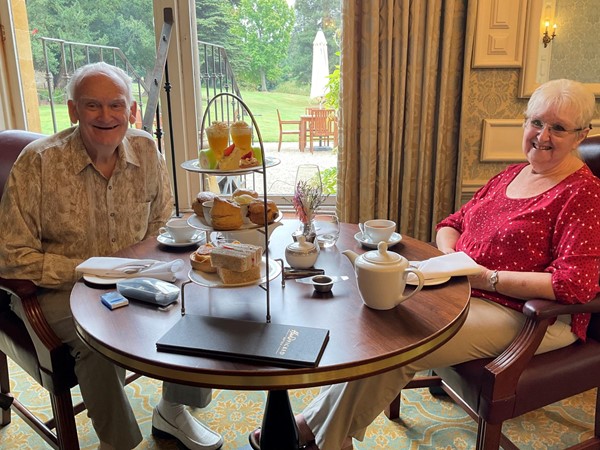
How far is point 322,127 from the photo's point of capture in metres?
3.35

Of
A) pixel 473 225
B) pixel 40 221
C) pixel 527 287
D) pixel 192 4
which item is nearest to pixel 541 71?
pixel 473 225

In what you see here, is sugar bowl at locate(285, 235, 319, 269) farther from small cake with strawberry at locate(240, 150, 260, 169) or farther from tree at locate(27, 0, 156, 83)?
tree at locate(27, 0, 156, 83)

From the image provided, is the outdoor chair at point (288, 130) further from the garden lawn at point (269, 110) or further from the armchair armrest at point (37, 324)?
the armchair armrest at point (37, 324)

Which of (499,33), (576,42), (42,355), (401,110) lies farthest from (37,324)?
(576,42)

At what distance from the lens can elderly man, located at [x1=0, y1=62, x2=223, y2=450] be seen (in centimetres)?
165

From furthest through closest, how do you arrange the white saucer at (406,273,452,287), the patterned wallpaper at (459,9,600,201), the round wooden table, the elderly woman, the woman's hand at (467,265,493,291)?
the patterned wallpaper at (459,9,600,201)
the woman's hand at (467,265,493,291)
the elderly woman
the white saucer at (406,273,452,287)
the round wooden table

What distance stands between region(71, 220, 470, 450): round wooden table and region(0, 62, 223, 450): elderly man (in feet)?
0.98

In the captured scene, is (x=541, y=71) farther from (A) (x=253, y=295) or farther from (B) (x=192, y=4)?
(A) (x=253, y=295)

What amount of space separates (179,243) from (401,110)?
152cm

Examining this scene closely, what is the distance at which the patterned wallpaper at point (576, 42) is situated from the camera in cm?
273

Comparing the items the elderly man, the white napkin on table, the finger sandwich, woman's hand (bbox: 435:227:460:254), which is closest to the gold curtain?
woman's hand (bbox: 435:227:460:254)

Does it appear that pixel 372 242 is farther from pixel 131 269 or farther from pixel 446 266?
pixel 131 269

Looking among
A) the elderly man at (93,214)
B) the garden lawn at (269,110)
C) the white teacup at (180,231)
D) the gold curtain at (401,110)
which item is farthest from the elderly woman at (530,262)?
the garden lawn at (269,110)

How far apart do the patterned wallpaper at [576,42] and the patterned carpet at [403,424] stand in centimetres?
167
